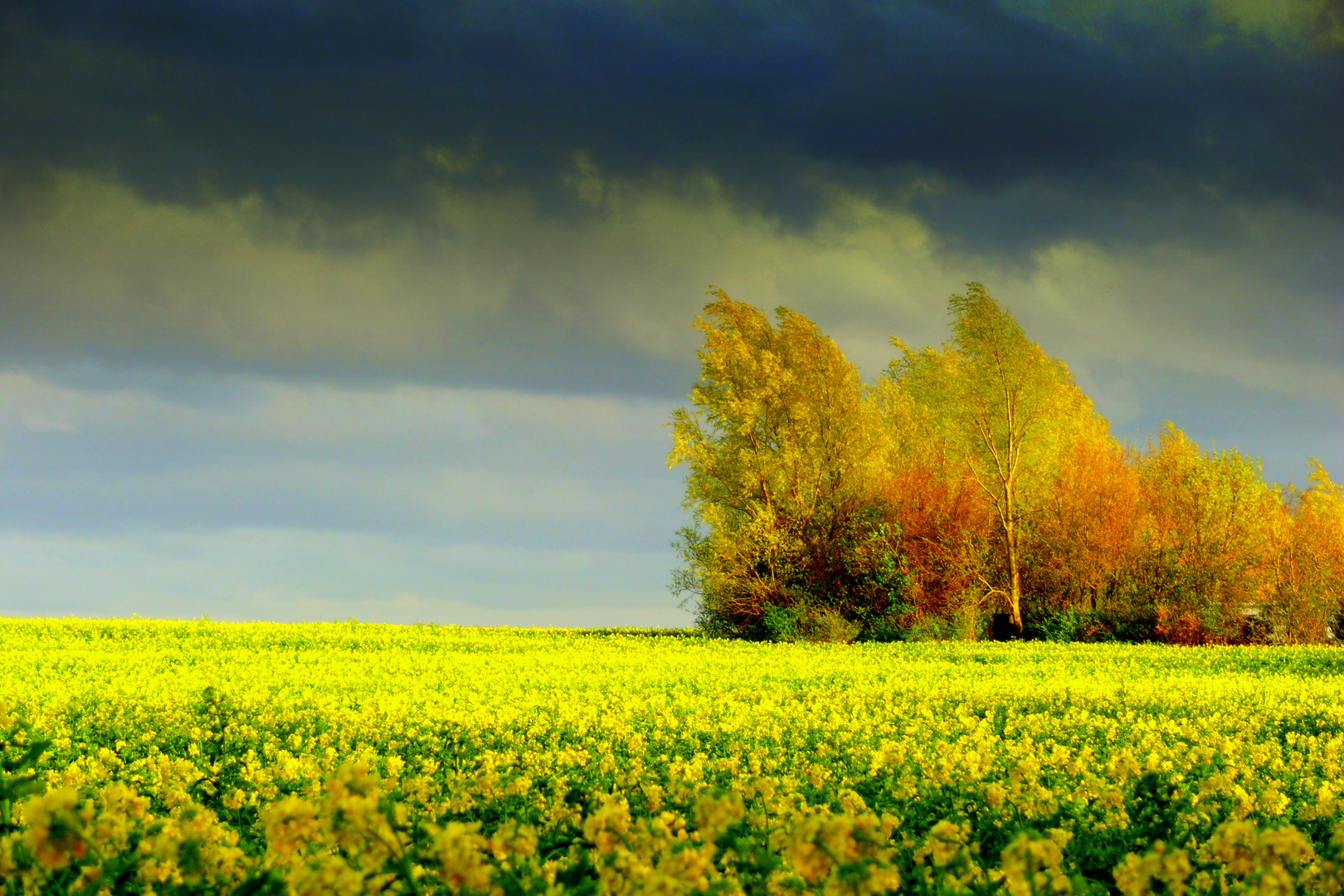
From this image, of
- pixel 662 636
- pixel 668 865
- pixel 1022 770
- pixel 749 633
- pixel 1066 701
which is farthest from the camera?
pixel 662 636

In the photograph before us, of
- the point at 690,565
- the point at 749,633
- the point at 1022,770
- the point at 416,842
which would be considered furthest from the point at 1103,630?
the point at 416,842

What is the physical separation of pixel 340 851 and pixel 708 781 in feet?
7.66

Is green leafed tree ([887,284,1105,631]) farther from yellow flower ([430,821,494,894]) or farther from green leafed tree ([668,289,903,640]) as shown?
yellow flower ([430,821,494,894])

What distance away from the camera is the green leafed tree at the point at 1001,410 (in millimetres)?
30125

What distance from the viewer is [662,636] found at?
29.6 metres

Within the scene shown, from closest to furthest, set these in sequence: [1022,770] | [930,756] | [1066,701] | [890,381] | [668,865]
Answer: [668,865] → [1022,770] → [930,756] → [1066,701] → [890,381]

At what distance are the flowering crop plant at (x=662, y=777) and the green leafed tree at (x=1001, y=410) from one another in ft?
39.3

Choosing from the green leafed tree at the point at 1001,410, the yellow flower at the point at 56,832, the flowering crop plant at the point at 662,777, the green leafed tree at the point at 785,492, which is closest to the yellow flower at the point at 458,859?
the flowering crop plant at the point at 662,777

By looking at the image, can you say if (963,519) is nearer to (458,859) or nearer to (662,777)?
(662,777)

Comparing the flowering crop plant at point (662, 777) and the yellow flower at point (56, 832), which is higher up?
the yellow flower at point (56, 832)

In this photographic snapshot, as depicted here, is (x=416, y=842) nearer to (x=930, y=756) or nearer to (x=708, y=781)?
(x=708, y=781)

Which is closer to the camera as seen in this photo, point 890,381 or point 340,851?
point 340,851

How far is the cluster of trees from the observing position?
89.5 feet

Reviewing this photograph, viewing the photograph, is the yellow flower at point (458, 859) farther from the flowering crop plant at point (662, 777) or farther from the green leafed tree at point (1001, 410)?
the green leafed tree at point (1001, 410)
